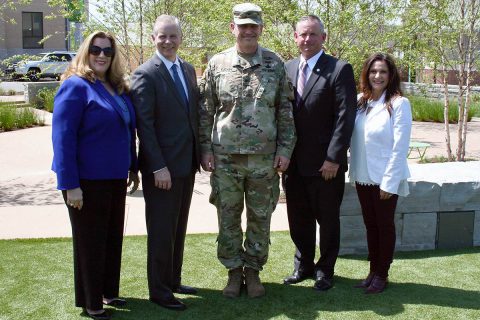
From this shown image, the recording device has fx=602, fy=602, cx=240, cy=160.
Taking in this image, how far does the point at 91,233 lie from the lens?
12.7 ft

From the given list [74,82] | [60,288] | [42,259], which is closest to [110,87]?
[74,82]

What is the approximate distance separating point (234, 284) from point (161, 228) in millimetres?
735

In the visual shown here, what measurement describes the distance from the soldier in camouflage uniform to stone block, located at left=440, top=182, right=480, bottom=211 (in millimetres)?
1893

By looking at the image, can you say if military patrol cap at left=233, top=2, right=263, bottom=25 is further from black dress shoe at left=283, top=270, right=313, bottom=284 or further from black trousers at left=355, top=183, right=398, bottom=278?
black dress shoe at left=283, top=270, right=313, bottom=284

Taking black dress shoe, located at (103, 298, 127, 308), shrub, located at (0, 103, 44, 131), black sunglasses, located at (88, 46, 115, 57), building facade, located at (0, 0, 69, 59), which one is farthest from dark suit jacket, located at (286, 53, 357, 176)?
building facade, located at (0, 0, 69, 59)

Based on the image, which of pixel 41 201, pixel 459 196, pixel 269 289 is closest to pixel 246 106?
pixel 269 289

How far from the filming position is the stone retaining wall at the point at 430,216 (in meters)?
5.35

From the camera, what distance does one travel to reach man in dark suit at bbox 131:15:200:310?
157 inches

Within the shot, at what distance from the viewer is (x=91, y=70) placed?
381 cm

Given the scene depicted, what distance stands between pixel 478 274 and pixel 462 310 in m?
0.82

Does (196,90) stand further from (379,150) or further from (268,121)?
(379,150)

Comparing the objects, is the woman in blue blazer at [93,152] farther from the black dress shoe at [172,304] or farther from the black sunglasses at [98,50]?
the black dress shoe at [172,304]

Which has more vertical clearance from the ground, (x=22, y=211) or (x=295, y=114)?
(x=295, y=114)

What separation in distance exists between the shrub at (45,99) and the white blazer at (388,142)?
14.3 m
